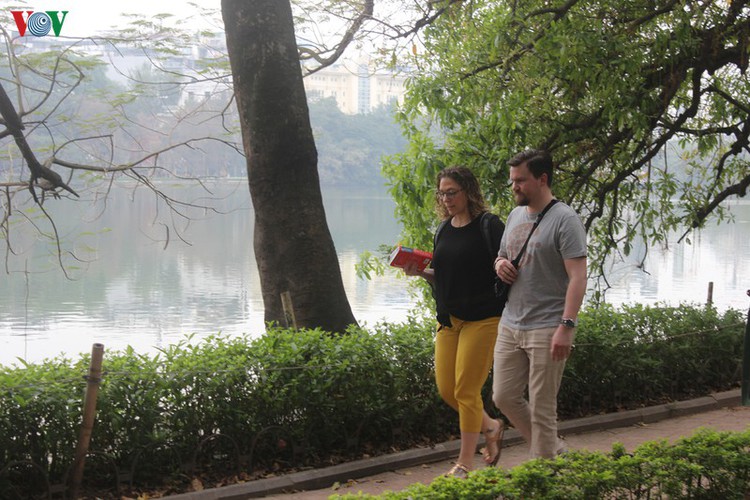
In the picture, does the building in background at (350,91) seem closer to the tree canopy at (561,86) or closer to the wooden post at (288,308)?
the tree canopy at (561,86)

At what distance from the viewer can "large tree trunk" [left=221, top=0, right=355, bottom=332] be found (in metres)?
7.21

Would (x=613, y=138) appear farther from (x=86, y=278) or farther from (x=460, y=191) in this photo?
(x=86, y=278)

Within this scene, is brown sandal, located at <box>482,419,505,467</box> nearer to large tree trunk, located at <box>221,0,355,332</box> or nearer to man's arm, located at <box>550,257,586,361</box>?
man's arm, located at <box>550,257,586,361</box>

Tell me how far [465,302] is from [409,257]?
0.46 metres

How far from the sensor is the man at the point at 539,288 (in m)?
4.37

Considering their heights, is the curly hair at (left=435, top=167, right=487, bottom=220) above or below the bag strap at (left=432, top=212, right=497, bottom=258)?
above

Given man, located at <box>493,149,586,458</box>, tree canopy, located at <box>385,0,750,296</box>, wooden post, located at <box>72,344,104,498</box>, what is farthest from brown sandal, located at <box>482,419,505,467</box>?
tree canopy, located at <box>385,0,750,296</box>

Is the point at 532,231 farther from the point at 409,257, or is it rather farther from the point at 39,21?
the point at 39,21

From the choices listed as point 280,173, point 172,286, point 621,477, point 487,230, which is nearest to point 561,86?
point 280,173

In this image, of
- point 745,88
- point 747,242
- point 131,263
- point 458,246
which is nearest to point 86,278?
point 131,263

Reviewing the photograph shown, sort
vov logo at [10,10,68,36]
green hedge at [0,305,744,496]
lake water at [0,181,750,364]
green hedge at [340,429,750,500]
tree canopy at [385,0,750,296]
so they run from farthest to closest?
lake water at [0,181,750,364] → vov logo at [10,10,68,36] → tree canopy at [385,0,750,296] → green hedge at [0,305,744,496] → green hedge at [340,429,750,500]

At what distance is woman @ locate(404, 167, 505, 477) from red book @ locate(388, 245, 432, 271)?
0.12 metres

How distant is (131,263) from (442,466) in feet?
84.9

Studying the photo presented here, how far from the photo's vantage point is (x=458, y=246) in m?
4.83
